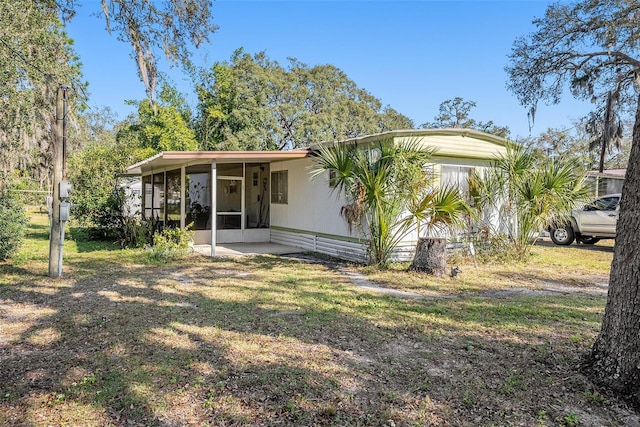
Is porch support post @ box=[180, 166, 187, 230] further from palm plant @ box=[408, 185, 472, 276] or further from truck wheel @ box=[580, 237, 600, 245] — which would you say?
truck wheel @ box=[580, 237, 600, 245]

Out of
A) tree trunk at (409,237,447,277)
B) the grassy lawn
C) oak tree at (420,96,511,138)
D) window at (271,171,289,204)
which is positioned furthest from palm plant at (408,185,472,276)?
oak tree at (420,96,511,138)

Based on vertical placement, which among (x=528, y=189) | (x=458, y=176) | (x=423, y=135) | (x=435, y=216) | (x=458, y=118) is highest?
(x=458, y=118)

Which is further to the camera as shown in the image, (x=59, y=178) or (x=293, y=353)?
(x=59, y=178)

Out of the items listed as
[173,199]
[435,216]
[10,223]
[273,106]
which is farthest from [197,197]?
[273,106]

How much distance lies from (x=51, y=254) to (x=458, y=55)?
15406 mm

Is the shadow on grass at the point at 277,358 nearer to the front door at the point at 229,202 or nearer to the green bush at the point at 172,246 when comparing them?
the green bush at the point at 172,246

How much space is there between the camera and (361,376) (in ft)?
11.2

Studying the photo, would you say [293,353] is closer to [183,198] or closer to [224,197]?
[224,197]

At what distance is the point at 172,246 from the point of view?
32.2ft

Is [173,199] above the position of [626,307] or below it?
above

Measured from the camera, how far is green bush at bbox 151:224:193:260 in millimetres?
9578

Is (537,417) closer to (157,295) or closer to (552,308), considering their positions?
(552,308)

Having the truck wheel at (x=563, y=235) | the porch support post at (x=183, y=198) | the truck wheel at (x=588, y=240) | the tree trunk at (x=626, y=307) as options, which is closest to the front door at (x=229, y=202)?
the porch support post at (x=183, y=198)

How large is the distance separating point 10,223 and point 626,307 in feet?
33.0
